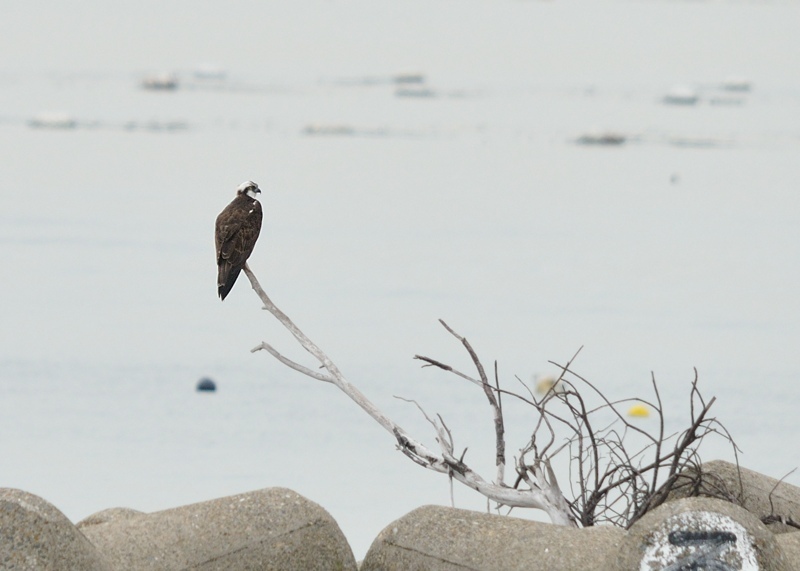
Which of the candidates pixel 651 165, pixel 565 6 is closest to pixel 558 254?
pixel 651 165

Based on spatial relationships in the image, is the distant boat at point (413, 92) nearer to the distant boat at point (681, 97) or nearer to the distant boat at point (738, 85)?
the distant boat at point (681, 97)

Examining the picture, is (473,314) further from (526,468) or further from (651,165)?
(651,165)

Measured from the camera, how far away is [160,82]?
185 feet

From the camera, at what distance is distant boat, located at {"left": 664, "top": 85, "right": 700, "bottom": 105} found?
53.8 meters

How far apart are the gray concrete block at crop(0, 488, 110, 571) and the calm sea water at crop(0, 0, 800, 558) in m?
4.81

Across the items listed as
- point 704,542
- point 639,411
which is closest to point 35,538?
point 704,542

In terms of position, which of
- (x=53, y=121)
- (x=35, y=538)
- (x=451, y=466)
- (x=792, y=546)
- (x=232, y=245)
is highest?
(x=232, y=245)

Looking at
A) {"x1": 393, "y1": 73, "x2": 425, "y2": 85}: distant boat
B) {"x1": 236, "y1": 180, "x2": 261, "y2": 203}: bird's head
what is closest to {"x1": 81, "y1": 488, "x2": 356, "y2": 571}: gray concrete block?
{"x1": 236, "y1": 180, "x2": 261, "y2": 203}: bird's head

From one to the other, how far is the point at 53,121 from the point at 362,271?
23.1 metres

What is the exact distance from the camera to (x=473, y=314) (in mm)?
18953

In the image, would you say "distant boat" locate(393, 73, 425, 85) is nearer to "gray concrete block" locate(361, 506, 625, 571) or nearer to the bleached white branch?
the bleached white branch

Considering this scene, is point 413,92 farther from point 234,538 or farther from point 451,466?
point 234,538

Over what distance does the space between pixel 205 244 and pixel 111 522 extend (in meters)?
19.6

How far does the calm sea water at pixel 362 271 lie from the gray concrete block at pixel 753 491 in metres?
3.67
